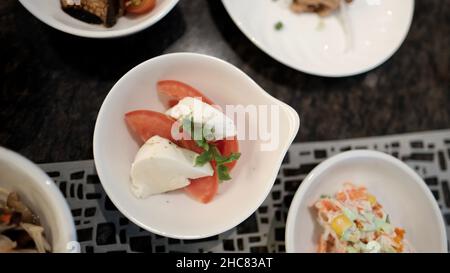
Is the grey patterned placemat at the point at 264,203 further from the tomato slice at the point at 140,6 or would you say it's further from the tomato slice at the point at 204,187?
the tomato slice at the point at 140,6

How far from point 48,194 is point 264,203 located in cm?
53

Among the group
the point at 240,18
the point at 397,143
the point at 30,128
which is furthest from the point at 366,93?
the point at 30,128

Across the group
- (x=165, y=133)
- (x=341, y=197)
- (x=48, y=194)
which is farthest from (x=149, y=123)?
(x=341, y=197)

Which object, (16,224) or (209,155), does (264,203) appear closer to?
(209,155)

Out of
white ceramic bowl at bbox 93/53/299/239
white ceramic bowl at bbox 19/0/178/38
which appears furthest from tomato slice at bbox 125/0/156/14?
white ceramic bowl at bbox 93/53/299/239

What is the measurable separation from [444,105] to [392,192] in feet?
1.03

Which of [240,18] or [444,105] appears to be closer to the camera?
[240,18]

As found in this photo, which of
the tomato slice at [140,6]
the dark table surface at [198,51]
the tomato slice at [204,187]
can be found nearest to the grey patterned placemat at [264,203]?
the dark table surface at [198,51]

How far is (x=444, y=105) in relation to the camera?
1289 millimetres

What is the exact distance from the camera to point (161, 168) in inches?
38.0

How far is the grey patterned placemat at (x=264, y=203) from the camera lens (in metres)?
1.07

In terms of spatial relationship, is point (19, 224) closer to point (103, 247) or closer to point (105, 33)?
point (103, 247)

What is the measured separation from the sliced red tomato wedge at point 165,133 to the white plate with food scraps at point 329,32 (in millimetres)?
315

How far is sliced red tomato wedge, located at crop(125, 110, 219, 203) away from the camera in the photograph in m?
1.01
